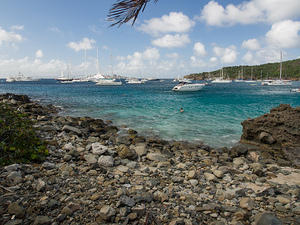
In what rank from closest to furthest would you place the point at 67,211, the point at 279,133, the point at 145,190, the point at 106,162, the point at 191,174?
the point at 67,211
the point at 145,190
the point at 191,174
the point at 106,162
the point at 279,133

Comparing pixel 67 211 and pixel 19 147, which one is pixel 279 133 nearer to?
pixel 67 211

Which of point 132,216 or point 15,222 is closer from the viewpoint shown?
point 15,222

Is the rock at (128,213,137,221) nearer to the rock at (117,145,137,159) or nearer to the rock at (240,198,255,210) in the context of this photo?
the rock at (240,198,255,210)

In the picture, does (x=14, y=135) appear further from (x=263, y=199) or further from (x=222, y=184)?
(x=263, y=199)

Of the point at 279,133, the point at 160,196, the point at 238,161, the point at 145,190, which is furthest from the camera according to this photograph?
the point at 279,133

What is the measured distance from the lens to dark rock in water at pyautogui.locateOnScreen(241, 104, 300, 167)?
30.4 ft

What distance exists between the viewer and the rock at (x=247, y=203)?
471cm

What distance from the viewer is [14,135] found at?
7.04 metres

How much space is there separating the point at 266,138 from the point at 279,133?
739 mm

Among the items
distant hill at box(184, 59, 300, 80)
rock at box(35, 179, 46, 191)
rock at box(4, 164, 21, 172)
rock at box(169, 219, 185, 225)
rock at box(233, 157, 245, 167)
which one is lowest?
rock at box(233, 157, 245, 167)

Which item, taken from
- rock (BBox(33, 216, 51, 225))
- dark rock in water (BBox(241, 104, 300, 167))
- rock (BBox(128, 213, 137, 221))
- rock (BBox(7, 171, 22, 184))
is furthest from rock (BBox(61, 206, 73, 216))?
dark rock in water (BBox(241, 104, 300, 167))

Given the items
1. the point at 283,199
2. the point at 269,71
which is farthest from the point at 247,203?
the point at 269,71

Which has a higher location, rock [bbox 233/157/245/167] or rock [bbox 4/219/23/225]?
rock [bbox 4/219/23/225]

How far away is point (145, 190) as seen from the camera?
527 centimetres
